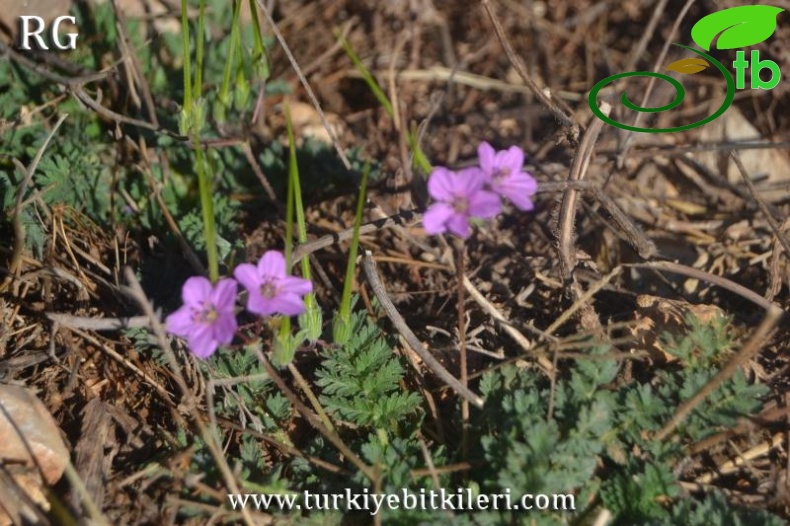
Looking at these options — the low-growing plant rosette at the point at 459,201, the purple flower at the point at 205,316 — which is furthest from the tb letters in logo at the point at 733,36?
the purple flower at the point at 205,316

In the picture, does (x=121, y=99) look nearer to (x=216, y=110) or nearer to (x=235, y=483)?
(x=216, y=110)

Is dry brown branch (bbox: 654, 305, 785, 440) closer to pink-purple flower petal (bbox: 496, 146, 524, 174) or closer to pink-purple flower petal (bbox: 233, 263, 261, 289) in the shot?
pink-purple flower petal (bbox: 496, 146, 524, 174)

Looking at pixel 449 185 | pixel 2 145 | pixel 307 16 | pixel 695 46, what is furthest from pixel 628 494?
pixel 307 16

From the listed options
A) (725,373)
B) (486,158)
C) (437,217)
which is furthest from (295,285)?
(725,373)

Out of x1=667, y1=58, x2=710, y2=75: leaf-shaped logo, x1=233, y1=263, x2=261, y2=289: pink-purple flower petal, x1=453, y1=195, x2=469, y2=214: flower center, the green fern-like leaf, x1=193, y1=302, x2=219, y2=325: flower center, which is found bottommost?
the green fern-like leaf

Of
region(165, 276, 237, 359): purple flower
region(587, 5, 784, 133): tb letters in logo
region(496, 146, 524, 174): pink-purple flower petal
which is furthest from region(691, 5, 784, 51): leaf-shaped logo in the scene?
region(165, 276, 237, 359): purple flower

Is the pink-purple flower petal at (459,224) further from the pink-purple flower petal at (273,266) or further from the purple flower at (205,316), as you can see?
the purple flower at (205,316)

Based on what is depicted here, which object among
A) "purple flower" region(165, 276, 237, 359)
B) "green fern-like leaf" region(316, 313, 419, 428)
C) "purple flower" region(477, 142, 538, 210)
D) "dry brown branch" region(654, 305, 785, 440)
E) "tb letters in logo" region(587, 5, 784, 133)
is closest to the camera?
"purple flower" region(165, 276, 237, 359)
